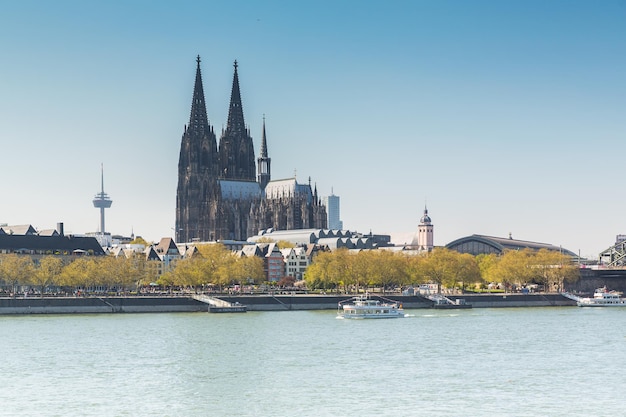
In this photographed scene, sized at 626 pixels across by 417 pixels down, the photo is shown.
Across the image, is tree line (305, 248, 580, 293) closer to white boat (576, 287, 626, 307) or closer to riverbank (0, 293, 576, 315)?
white boat (576, 287, 626, 307)

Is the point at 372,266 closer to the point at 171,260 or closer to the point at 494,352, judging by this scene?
the point at 171,260

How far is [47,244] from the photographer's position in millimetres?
135500

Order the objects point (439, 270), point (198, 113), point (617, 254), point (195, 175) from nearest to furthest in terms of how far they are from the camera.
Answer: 1. point (439, 270)
2. point (617, 254)
3. point (198, 113)
4. point (195, 175)

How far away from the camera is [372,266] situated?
127 m

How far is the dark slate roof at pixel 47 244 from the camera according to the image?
132000 millimetres

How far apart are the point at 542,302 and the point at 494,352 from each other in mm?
58240

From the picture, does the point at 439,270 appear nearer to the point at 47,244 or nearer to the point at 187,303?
the point at 187,303

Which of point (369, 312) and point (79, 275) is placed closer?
point (369, 312)

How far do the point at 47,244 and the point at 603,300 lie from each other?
61.2m

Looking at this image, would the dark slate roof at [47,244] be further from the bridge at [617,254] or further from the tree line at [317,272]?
the bridge at [617,254]

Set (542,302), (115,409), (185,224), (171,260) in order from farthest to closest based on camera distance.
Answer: (185,224) → (171,260) → (542,302) → (115,409)

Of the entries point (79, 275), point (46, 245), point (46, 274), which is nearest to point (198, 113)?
point (46, 245)

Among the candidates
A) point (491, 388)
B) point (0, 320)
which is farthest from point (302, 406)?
point (0, 320)

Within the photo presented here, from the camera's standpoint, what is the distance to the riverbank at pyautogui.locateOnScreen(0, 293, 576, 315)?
319 ft
